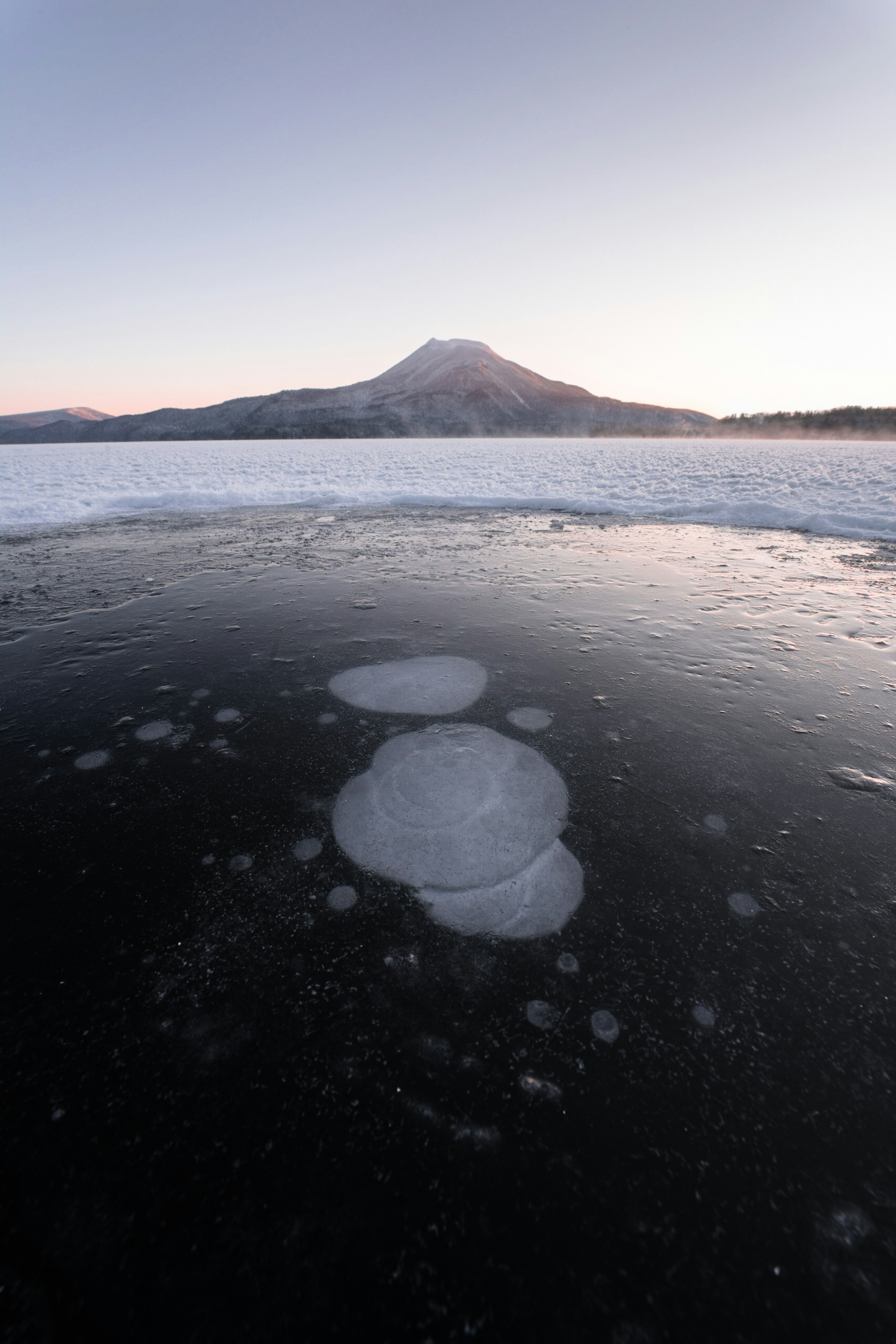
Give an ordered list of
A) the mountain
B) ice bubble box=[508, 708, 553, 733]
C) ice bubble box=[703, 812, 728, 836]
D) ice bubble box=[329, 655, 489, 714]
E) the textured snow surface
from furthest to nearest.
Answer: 1. the mountain
2. the textured snow surface
3. ice bubble box=[329, 655, 489, 714]
4. ice bubble box=[508, 708, 553, 733]
5. ice bubble box=[703, 812, 728, 836]

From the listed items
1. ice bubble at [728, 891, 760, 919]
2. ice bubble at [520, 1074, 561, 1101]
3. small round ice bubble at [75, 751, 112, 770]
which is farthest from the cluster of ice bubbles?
small round ice bubble at [75, 751, 112, 770]

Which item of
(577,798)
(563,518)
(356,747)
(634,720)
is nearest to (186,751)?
(356,747)

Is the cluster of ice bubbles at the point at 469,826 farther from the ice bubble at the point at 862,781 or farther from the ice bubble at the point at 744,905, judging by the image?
the ice bubble at the point at 862,781

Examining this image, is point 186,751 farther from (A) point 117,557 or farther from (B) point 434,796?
(A) point 117,557

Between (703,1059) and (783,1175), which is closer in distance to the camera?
(783,1175)

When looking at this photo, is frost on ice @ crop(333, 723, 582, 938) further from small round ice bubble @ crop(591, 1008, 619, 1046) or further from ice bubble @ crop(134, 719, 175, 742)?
ice bubble @ crop(134, 719, 175, 742)

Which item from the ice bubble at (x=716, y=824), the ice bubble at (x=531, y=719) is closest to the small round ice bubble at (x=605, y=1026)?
the ice bubble at (x=716, y=824)
